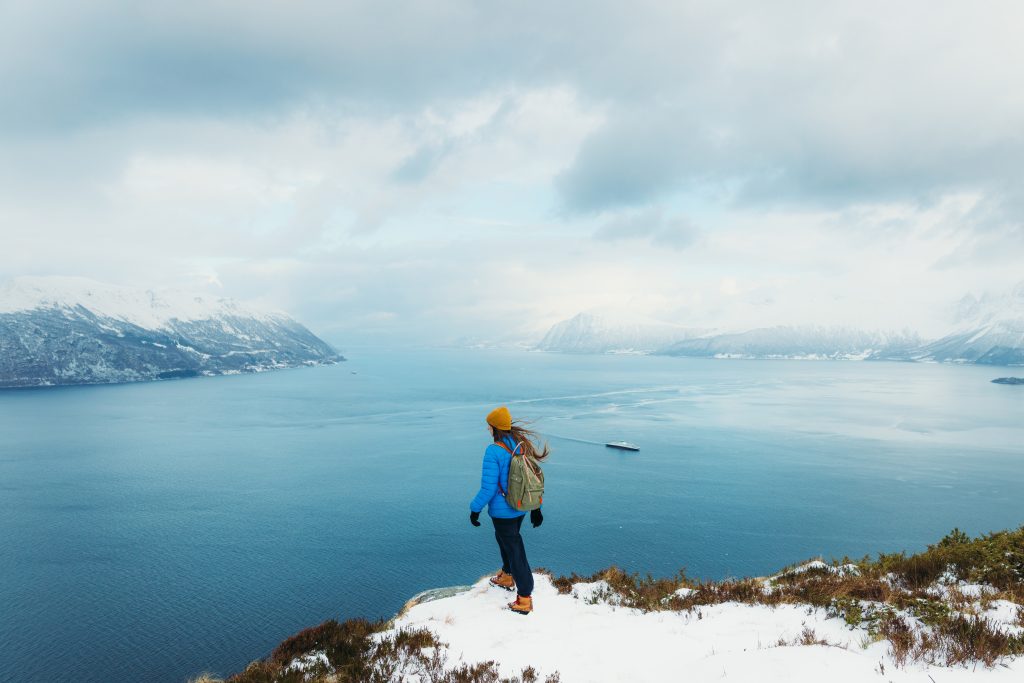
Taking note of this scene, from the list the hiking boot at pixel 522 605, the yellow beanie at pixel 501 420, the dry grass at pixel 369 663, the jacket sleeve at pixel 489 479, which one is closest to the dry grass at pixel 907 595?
the hiking boot at pixel 522 605

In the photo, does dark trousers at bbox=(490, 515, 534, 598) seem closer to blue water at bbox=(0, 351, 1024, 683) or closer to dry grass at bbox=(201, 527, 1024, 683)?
dry grass at bbox=(201, 527, 1024, 683)

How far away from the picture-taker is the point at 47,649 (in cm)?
3098

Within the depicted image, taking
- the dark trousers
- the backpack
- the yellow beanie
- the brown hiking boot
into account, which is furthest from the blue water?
the yellow beanie

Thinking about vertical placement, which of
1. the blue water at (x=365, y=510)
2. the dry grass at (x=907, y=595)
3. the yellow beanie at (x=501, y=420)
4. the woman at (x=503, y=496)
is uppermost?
the yellow beanie at (x=501, y=420)

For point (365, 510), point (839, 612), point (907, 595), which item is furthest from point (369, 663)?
point (365, 510)

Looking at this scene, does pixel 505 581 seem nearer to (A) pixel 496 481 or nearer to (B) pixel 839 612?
(A) pixel 496 481

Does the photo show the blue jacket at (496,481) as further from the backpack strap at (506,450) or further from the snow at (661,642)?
the snow at (661,642)

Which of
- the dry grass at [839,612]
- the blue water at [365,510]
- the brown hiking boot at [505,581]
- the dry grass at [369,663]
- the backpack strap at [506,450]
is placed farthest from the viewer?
the blue water at [365,510]

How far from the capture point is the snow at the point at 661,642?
5.85 metres

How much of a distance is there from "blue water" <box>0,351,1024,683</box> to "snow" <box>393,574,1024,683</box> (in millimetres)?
27607

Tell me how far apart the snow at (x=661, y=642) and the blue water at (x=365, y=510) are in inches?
1087

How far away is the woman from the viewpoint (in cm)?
893

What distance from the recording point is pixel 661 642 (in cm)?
796

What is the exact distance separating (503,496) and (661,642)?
3255mm
